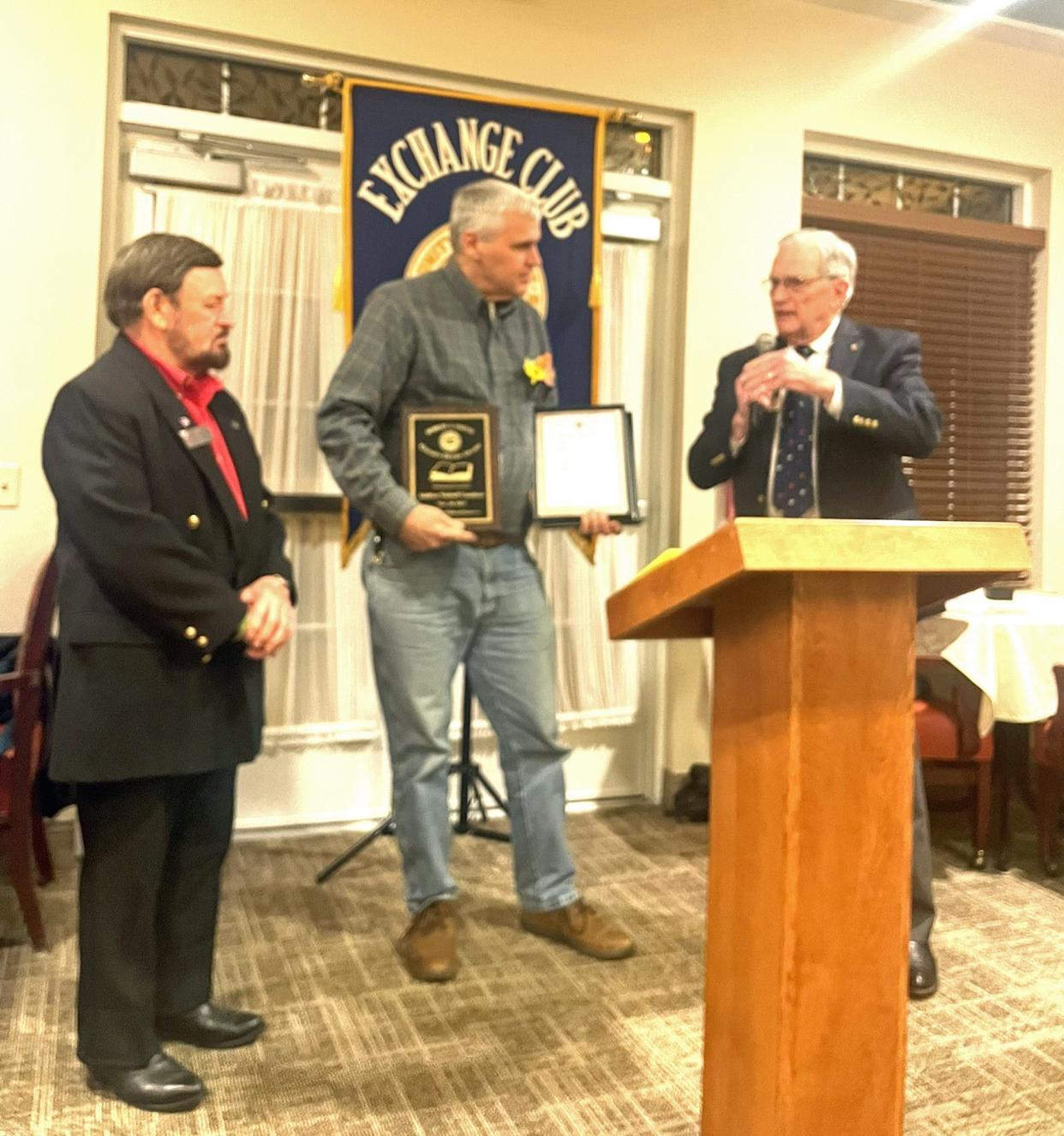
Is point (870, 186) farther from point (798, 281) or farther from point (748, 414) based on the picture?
point (748, 414)

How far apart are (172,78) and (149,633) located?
219cm

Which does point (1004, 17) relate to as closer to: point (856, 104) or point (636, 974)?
point (856, 104)

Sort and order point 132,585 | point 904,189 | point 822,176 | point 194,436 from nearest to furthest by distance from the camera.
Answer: point 132,585, point 194,436, point 822,176, point 904,189

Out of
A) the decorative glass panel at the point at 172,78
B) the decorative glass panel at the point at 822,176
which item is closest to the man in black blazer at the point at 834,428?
the decorative glass panel at the point at 822,176

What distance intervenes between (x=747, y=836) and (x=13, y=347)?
2606mm

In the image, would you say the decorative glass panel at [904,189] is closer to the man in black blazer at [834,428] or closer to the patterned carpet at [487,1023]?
the man in black blazer at [834,428]

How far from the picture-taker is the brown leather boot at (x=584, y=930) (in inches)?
91.0

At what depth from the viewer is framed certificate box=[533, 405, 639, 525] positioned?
234 centimetres

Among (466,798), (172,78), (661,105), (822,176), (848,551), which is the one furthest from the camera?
(822,176)

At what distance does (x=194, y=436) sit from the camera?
1.70 metres

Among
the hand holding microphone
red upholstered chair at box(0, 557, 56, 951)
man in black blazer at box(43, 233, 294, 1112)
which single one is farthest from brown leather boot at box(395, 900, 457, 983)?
the hand holding microphone

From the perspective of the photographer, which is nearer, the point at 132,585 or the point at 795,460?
the point at 132,585

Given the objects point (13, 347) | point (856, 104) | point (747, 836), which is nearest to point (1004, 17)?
point (856, 104)

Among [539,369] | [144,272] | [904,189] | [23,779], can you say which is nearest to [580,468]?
[539,369]
